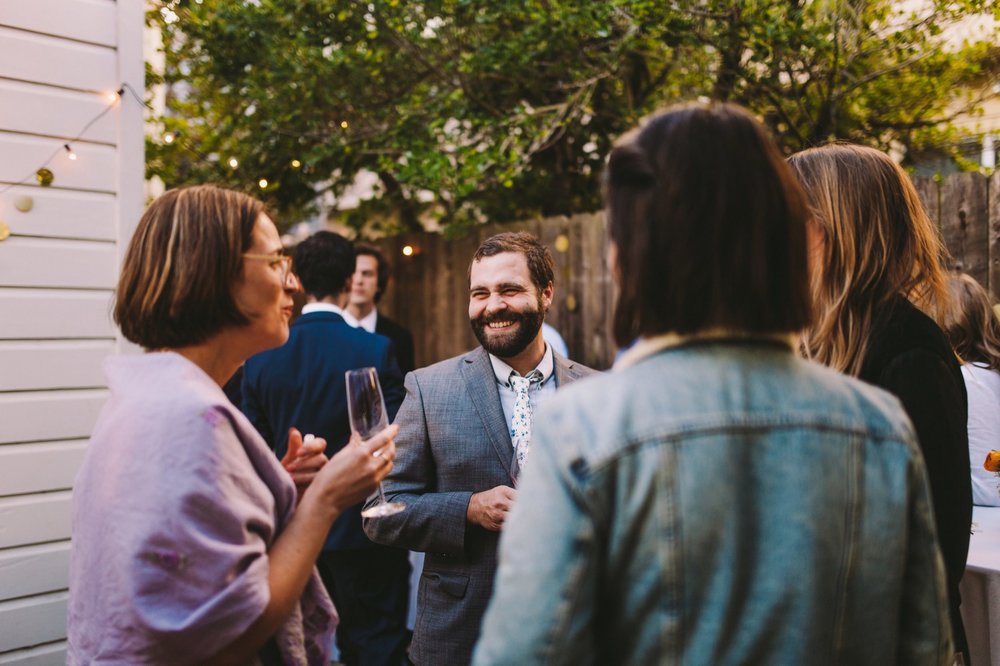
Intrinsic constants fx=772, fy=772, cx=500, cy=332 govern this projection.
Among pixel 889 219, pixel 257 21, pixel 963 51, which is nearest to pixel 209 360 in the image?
pixel 889 219

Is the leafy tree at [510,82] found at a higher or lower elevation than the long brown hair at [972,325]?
higher

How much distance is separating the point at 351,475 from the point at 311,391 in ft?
6.84

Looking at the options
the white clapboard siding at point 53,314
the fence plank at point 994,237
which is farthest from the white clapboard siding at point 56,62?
the fence plank at point 994,237

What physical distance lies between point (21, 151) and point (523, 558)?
3.35 metres

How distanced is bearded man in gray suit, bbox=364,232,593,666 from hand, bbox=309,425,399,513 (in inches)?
25.9

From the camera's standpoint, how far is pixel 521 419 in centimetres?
250

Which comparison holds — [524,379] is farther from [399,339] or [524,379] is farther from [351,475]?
[399,339]

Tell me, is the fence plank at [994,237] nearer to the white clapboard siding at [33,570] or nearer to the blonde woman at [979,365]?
the blonde woman at [979,365]

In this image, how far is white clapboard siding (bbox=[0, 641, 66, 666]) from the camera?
3.30 m

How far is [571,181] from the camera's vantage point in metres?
7.12

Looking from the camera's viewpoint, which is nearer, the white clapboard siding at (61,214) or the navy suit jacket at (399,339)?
the white clapboard siding at (61,214)

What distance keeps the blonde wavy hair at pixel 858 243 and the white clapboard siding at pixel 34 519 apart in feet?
10.6

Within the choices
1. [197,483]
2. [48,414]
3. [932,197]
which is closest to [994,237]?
[932,197]

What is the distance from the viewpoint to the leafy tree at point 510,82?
526 centimetres
